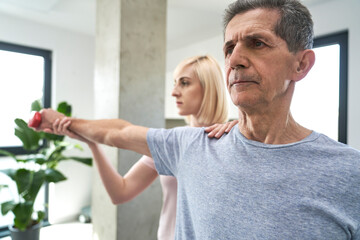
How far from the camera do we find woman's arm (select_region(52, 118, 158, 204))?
0.87m

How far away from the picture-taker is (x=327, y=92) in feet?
7.74

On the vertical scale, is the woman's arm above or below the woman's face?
below

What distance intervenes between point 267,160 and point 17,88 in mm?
3314

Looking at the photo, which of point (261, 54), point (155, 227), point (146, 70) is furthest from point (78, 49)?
point (261, 54)

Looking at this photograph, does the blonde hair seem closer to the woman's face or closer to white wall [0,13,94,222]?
the woman's face

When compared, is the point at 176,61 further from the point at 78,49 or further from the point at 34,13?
the point at 34,13

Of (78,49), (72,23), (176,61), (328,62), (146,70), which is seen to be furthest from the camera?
(176,61)

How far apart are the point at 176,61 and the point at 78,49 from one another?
4.75 ft

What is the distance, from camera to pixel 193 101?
1.21 metres

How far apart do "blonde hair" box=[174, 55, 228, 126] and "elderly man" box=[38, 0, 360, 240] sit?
0.51 m

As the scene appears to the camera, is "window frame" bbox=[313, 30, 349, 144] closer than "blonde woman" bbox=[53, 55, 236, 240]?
No

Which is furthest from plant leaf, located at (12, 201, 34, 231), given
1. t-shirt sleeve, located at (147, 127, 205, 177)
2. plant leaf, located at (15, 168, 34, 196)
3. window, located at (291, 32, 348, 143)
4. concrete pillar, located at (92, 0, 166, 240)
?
window, located at (291, 32, 348, 143)

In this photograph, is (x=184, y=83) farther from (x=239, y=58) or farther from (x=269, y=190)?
(x=269, y=190)

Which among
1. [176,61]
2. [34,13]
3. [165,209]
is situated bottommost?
[165,209]
